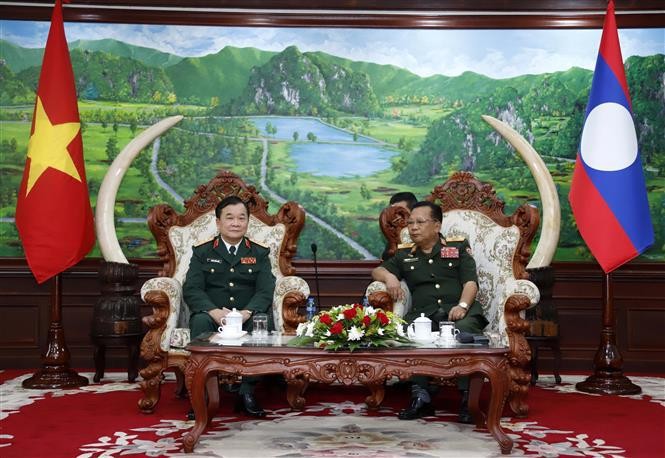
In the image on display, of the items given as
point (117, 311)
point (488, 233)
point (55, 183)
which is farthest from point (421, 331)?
point (55, 183)

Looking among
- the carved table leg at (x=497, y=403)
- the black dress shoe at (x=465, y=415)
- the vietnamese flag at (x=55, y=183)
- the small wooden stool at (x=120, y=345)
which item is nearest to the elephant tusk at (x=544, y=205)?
the black dress shoe at (x=465, y=415)

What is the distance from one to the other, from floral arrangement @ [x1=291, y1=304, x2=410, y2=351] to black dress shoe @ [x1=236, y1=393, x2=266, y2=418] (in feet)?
2.64

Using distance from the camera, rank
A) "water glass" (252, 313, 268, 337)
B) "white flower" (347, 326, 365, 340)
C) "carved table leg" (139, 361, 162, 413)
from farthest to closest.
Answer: "carved table leg" (139, 361, 162, 413)
"water glass" (252, 313, 268, 337)
"white flower" (347, 326, 365, 340)

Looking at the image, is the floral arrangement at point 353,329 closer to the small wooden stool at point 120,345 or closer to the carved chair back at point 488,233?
the carved chair back at point 488,233

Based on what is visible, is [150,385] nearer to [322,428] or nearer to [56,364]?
[322,428]

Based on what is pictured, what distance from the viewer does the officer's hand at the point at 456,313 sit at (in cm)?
440

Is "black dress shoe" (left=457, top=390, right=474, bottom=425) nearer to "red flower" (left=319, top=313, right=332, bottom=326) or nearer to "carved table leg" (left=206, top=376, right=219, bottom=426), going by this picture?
"red flower" (left=319, top=313, right=332, bottom=326)

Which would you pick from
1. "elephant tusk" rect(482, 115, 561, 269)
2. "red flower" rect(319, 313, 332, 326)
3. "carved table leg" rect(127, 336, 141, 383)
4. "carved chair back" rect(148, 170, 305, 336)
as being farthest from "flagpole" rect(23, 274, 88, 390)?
"elephant tusk" rect(482, 115, 561, 269)

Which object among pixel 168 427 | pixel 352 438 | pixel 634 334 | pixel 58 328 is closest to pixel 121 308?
pixel 58 328

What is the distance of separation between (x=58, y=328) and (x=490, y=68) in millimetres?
3810

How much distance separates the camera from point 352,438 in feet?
12.2

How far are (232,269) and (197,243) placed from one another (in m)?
0.47

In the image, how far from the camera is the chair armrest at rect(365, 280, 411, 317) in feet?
14.9

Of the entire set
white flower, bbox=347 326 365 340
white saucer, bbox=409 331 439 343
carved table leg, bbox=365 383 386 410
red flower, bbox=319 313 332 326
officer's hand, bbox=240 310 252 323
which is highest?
red flower, bbox=319 313 332 326
